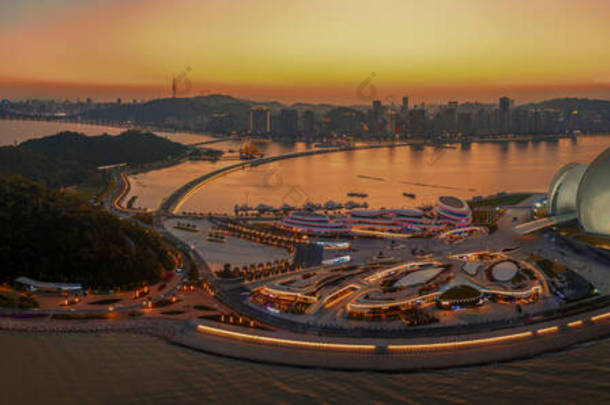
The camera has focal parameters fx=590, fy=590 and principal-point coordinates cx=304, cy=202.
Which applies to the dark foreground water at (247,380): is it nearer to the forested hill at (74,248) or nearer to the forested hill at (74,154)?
the forested hill at (74,248)

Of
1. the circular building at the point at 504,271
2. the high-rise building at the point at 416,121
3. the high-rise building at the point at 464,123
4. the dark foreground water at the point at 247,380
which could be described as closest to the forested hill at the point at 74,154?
the dark foreground water at the point at 247,380

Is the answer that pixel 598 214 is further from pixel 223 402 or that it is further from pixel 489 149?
pixel 489 149

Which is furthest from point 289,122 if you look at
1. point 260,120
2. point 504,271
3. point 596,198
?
point 504,271

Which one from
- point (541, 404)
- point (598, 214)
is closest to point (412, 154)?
point (598, 214)

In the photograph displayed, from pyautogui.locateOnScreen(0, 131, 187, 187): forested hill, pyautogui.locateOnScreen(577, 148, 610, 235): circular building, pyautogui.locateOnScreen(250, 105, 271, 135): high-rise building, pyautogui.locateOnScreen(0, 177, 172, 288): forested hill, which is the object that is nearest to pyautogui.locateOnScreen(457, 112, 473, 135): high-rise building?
pyautogui.locateOnScreen(250, 105, 271, 135): high-rise building

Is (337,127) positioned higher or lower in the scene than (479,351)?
higher

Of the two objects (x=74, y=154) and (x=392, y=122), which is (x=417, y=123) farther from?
(x=74, y=154)
